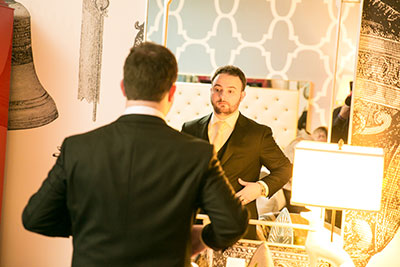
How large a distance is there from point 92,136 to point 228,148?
3.83ft

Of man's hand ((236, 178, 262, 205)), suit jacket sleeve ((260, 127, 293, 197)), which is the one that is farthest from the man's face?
man's hand ((236, 178, 262, 205))

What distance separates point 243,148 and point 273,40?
0.57 metres

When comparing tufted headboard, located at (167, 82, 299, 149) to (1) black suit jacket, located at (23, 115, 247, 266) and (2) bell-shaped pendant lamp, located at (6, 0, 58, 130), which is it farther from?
(1) black suit jacket, located at (23, 115, 247, 266)

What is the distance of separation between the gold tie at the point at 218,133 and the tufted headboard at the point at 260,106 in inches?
3.4

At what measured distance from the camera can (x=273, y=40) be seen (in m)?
2.53

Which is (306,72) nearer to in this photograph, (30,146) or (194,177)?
(194,177)

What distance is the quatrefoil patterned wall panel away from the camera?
2.51m

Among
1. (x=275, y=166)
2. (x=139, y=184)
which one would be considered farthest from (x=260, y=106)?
(x=139, y=184)

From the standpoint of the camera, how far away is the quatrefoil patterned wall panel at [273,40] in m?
2.51

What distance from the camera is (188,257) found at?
1552mm

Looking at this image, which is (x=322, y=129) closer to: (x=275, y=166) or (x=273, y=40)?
(x=275, y=166)

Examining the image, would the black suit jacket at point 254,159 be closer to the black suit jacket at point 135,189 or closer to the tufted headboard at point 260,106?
the tufted headboard at point 260,106

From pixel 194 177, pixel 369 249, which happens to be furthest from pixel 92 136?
pixel 369 249

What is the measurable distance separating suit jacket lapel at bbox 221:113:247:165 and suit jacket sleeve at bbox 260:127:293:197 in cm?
12
